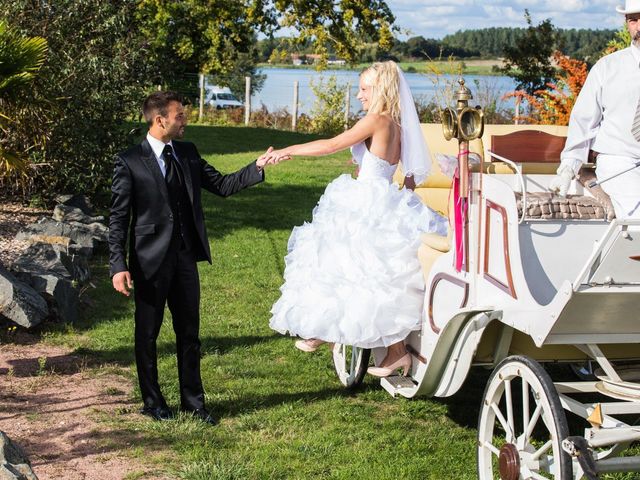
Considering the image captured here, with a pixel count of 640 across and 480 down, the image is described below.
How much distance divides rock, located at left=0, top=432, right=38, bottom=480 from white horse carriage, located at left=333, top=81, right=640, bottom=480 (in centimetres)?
211

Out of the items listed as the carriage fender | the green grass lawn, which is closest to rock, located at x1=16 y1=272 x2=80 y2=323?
the green grass lawn

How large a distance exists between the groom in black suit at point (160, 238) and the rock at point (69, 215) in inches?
242

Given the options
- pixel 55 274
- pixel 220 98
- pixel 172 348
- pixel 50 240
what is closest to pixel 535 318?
pixel 172 348

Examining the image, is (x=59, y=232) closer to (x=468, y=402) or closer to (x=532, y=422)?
(x=468, y=402)

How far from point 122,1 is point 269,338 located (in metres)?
7.31

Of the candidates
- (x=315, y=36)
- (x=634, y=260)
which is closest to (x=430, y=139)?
(x=634, y=260)

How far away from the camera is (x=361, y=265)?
6098mm

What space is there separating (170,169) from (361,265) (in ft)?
4.24

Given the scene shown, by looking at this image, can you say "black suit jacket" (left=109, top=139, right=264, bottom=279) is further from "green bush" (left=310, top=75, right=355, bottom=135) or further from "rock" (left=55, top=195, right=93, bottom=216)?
"green bush" (left=310, top=75, right=355, bottom=135)

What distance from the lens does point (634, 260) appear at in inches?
169

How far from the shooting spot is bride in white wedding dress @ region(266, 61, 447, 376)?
5.96m

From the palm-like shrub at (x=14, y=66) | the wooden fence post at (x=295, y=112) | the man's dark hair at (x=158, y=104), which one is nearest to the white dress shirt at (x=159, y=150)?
the man's dark hair at (x=158, y=104)

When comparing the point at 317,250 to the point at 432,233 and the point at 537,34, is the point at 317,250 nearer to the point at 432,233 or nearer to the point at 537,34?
the point at 432,233

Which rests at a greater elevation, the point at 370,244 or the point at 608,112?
the point at 608,112
